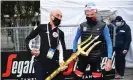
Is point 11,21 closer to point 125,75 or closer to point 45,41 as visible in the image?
point 125,75

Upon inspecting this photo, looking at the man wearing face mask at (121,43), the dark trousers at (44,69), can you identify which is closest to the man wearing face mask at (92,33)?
the dark trousers at (44,69)

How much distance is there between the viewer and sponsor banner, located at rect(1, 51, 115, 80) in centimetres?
1064

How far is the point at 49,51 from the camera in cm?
701

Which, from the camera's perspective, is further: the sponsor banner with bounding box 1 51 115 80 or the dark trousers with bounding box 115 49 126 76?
the dark trousers with bounding box 115 49 126 76

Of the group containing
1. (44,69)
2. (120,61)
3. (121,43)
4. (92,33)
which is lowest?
(120,61)

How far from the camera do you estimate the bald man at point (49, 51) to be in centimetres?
699

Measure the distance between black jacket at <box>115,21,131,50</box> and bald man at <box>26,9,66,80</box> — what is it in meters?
4.58

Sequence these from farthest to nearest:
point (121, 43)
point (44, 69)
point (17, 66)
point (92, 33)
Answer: point (121, 43) < point (17, 66) < point (92, 33) < point (44, 69)

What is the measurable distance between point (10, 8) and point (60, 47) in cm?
1237

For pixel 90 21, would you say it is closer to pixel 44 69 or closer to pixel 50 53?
pixel 50 53

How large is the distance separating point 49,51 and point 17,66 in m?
3.85

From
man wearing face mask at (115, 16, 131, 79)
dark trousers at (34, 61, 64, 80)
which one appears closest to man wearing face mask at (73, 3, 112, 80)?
dark trousers at (34, 61, 64, 80)

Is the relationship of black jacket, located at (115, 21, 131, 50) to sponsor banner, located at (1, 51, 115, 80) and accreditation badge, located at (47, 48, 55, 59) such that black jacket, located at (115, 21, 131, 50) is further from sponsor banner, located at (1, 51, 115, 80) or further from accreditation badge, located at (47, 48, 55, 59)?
accreditation badge, located at (47, 48, 55, 59)

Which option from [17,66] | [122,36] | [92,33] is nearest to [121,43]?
[122,36]
